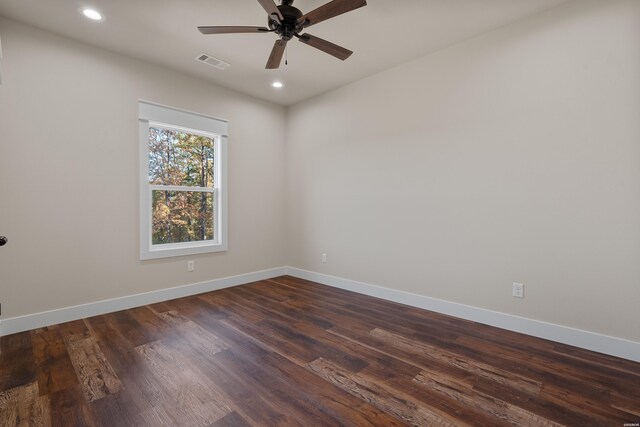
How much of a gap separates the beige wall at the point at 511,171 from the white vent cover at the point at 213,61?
60.8 inches

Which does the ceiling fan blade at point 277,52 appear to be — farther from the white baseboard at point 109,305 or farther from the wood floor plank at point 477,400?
the white baseboard at point 109,305

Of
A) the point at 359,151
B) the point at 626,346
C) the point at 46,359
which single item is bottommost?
the point at 46,359

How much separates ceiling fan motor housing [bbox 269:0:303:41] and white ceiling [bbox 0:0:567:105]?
350 mm

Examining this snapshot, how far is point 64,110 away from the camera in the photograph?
2834mm

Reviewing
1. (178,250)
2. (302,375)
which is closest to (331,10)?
(302,375)

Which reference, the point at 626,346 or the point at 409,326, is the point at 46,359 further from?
the point at 626,346

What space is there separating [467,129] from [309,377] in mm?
2655


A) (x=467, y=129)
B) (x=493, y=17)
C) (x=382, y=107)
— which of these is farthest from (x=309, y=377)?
(x=493, y=17)

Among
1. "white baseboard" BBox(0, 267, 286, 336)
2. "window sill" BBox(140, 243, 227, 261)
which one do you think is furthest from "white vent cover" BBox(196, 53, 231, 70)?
"white baseboard" BBox(0, 267, 286, 336)

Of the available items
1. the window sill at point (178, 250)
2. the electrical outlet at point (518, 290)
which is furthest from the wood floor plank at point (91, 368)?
the electrical outlet at point (518, 290)

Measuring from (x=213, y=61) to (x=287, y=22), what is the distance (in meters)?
1.59

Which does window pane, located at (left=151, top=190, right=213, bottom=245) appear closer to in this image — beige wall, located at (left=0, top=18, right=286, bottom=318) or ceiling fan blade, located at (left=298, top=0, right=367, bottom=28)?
beige wall, located at (left=0, top=18, right=286, bottom=318)

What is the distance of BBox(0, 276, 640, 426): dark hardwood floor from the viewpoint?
1567 mm

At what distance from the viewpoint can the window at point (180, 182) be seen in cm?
336
